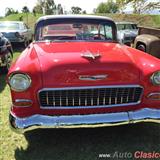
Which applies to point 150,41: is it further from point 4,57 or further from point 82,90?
point 82,90

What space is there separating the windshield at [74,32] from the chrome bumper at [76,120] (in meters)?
1.91

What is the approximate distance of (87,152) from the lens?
14.2 feet

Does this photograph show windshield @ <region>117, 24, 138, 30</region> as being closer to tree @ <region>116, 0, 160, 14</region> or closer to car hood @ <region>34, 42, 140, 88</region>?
tree @ <region>116, 0, 160, 14</region>

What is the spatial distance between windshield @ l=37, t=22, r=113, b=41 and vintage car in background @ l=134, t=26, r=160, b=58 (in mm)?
3516

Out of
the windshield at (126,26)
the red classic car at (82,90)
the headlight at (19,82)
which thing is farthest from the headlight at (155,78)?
the windshield at (126,26)

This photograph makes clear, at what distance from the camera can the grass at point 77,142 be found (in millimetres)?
4296

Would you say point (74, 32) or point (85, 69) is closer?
point (85, 69)

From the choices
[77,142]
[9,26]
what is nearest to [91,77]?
[77,142]

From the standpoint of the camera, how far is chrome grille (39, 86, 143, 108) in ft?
13.8

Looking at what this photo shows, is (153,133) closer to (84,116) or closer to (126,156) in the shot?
(126,156)

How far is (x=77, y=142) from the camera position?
182 inches

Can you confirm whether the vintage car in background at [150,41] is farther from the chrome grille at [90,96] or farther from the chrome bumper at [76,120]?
the chrome bumper at [76,120]

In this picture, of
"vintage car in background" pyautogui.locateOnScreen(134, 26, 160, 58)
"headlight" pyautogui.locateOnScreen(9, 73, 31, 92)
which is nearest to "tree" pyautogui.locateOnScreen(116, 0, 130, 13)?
A: "vintage car in background" pyautogui.locateOnScreen(134, 26, 160, 58)

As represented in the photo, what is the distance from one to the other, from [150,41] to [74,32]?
3.93m
